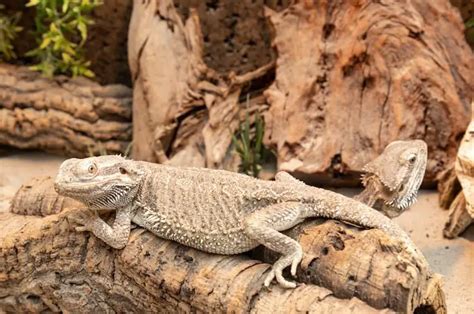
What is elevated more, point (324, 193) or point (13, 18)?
point (13, 18)

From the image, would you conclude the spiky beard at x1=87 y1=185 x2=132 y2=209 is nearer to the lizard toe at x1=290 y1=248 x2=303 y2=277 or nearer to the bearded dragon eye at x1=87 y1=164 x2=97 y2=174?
the bearded dragon eye at x1=87 y1=164 x2=97 y2=174

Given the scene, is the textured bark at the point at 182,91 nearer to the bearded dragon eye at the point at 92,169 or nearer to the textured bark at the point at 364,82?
the textured bark at the point at 364,82

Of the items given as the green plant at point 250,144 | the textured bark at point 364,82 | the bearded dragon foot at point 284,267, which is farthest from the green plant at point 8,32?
the bearded dragon foot at point 284,267

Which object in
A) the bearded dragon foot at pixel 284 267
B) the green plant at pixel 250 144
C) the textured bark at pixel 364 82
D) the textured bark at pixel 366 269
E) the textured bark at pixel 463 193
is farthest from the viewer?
the green plant at pixel 250 144

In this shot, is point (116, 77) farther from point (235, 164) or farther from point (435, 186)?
point (435, 186)

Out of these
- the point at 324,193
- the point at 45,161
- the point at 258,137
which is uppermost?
the point at 324,193

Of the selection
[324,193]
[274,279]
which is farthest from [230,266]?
[324,193]

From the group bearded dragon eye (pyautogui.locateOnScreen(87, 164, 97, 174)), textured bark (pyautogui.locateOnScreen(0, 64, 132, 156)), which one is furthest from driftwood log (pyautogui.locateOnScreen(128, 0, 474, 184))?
bearded dragon eye (pyautogui.locateOnScreen(87, 164, 97, 174))
